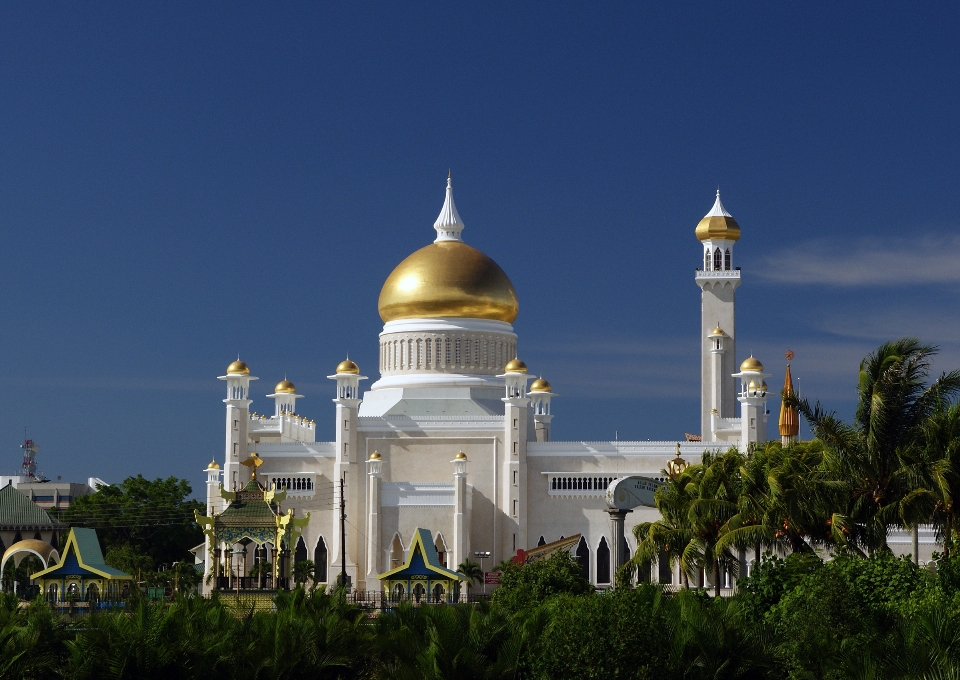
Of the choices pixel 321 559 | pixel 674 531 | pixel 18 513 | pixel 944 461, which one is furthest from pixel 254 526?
pixel 944 461

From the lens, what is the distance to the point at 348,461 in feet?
223

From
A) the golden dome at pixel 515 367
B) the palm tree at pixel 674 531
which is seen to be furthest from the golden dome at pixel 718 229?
the palm tree at pixel 674 531

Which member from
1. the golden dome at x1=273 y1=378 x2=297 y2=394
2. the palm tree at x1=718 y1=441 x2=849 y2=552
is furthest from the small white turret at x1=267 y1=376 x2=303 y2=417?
the palm tree at x1=718 y1=441 x2=849 y2=552

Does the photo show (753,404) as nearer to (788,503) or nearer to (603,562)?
(603,562)

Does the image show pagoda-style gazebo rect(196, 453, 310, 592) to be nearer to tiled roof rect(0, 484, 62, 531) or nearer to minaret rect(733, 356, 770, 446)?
tiled roof rect(0, 484, 62, 531)

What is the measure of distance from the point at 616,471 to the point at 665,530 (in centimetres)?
2584

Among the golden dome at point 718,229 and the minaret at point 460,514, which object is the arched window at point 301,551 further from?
the golden dome at point 718,229

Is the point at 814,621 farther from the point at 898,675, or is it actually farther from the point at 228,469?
the point at 228,469

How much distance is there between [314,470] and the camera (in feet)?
225

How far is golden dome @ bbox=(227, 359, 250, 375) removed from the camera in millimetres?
69562

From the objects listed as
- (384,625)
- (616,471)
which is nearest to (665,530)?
(384,625)

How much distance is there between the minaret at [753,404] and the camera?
220 feet

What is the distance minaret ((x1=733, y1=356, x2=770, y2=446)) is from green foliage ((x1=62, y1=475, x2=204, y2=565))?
2810cm

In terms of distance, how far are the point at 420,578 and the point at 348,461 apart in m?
18.3
